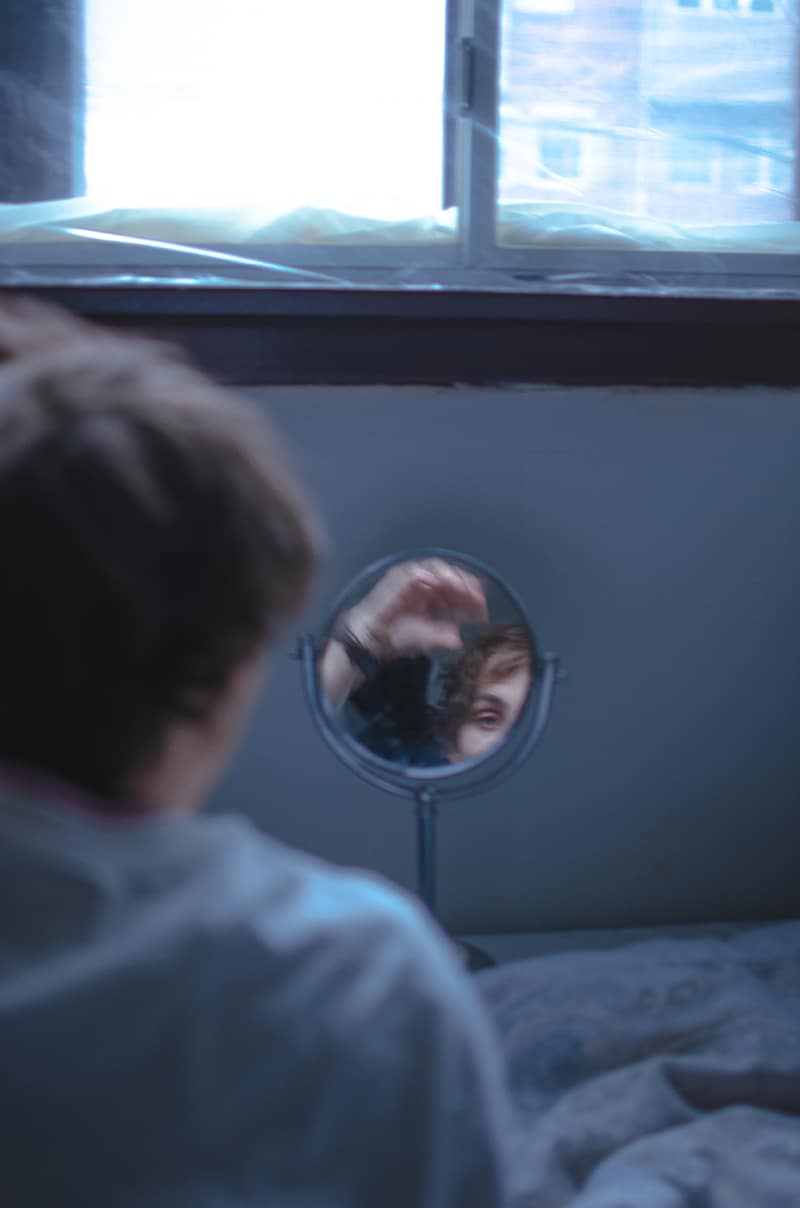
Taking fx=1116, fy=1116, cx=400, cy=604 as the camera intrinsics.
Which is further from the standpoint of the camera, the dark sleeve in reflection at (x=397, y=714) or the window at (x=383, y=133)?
the window at (x=383, y=133)

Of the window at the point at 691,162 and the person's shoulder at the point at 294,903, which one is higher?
the window at the point at 691,162

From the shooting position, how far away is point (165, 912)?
1.40 feet

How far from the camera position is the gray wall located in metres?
1.35

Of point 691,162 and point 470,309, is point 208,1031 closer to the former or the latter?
point 470,309

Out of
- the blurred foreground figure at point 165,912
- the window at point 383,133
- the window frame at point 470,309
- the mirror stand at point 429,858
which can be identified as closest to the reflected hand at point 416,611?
the mirror stand at point 429,858

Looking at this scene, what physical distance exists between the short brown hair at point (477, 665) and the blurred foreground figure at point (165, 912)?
0.67m

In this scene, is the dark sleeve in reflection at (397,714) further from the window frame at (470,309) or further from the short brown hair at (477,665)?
the window frame at (470,309)

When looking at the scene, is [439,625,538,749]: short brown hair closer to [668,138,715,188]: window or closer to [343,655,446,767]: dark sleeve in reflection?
[343,655,446,767]: dark sleeve in reflection

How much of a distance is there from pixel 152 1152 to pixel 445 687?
77cm

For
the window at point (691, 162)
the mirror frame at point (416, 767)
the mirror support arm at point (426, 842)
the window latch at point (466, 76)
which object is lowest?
the mirror support arm at point (426, 842)

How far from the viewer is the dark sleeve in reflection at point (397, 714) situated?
3.80 feet

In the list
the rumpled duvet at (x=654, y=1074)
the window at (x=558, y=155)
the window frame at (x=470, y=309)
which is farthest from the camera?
the window at (x=558, y=155)

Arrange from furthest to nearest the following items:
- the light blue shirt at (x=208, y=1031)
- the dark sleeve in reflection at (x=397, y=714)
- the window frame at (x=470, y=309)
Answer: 1. the window frame at (x=470, y=309)
2. the dark sleeve in reflection at (x=397, y=714)
3. the light blue shirt at (x=208, y=1031)

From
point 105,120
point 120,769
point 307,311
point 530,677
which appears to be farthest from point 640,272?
point 120,769
